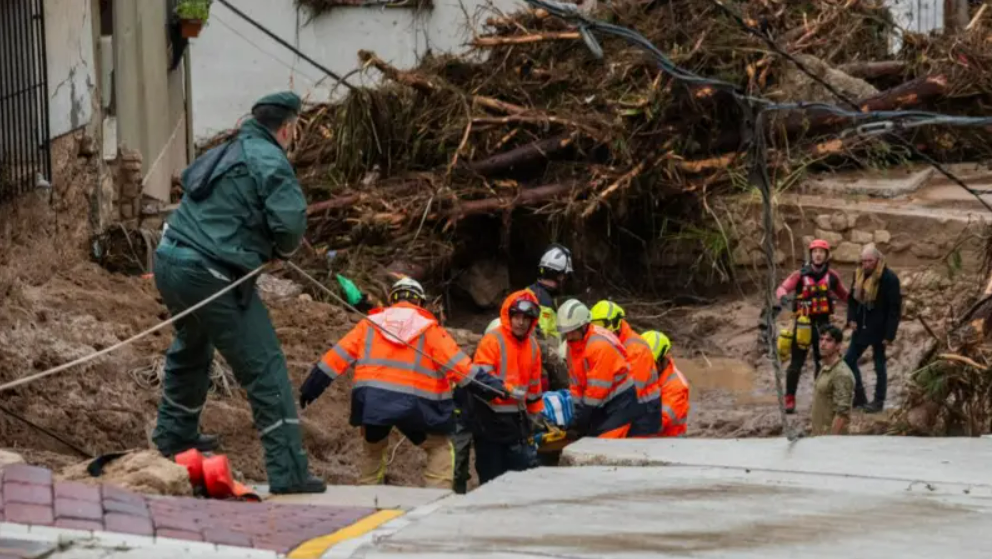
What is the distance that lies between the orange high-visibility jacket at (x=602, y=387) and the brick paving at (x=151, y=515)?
3.40 m

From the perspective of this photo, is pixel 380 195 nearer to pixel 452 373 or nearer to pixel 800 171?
pixel 800 171

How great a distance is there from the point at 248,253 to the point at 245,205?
8.3 inches

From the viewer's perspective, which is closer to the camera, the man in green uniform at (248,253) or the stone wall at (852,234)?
the man in green uniform at (248,253)

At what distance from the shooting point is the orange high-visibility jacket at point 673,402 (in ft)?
33.6

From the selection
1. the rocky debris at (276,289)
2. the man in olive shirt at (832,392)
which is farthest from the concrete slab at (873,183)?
the man in olive shirt at (832,392)

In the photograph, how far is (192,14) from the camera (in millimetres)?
16984

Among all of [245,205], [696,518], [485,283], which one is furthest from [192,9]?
[696,518]

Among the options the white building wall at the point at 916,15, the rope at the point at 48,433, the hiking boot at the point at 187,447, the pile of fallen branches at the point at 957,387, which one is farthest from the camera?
the white building wall at the point at 916,15

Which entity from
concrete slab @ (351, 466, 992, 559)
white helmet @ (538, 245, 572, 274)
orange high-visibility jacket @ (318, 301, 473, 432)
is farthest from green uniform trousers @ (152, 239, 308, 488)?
white helmet @ (538, 245, 572, 274)

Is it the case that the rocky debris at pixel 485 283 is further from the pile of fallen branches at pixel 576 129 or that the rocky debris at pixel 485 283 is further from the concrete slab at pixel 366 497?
the concrete slab at pixel 366 497

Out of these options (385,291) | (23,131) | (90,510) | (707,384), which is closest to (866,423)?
(707,384)

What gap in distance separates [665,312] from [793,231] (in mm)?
1531

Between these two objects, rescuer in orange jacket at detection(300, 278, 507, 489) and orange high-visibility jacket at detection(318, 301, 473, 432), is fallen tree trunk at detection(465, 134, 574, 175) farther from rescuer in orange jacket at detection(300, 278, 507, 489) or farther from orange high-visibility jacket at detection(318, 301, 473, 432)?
orange high-visibility jacket at detection(318, 301, 473, 432)

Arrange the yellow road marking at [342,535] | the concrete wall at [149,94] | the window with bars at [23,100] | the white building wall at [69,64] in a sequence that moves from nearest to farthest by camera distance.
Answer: the yellow road marking at [342,535] < the window with bars at [23,100] < the white building wall at [69,64] < the concrete wall at [149,94]
